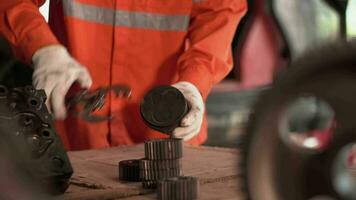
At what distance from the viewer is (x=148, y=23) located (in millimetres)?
1271

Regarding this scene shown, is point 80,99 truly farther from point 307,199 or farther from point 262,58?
point 262,58

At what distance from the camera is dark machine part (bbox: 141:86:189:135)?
2.89 ft

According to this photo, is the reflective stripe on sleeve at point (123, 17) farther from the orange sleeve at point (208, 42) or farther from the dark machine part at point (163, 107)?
the dark machine part at point (163, 107)

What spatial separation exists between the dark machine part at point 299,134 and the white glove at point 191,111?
0.77 m

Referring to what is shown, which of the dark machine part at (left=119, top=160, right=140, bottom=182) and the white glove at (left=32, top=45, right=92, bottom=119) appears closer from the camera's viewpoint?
the dark machine part at (left=119, top=160, right=140, bottom=182)

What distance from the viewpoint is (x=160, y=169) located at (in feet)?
2.39

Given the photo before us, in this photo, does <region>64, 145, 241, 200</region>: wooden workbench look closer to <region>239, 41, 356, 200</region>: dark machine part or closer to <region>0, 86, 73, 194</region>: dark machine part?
<region>0, 86, 73, 194</region>: dark machine part

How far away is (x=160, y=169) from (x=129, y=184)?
62 mm

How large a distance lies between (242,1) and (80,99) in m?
0.71

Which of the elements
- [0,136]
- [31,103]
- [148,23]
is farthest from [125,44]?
[0,136]

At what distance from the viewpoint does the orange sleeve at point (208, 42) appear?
1.25 meters

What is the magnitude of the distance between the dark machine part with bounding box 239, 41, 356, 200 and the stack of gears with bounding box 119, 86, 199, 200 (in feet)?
1.12

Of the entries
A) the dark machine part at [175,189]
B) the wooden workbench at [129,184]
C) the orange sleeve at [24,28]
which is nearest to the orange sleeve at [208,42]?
the wooden workbench at [129,184]

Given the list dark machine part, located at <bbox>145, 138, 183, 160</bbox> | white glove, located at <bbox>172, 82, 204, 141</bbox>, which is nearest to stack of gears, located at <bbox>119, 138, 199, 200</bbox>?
dark machine part, located at <bbox>145, 138, 183, 160</bbox>
